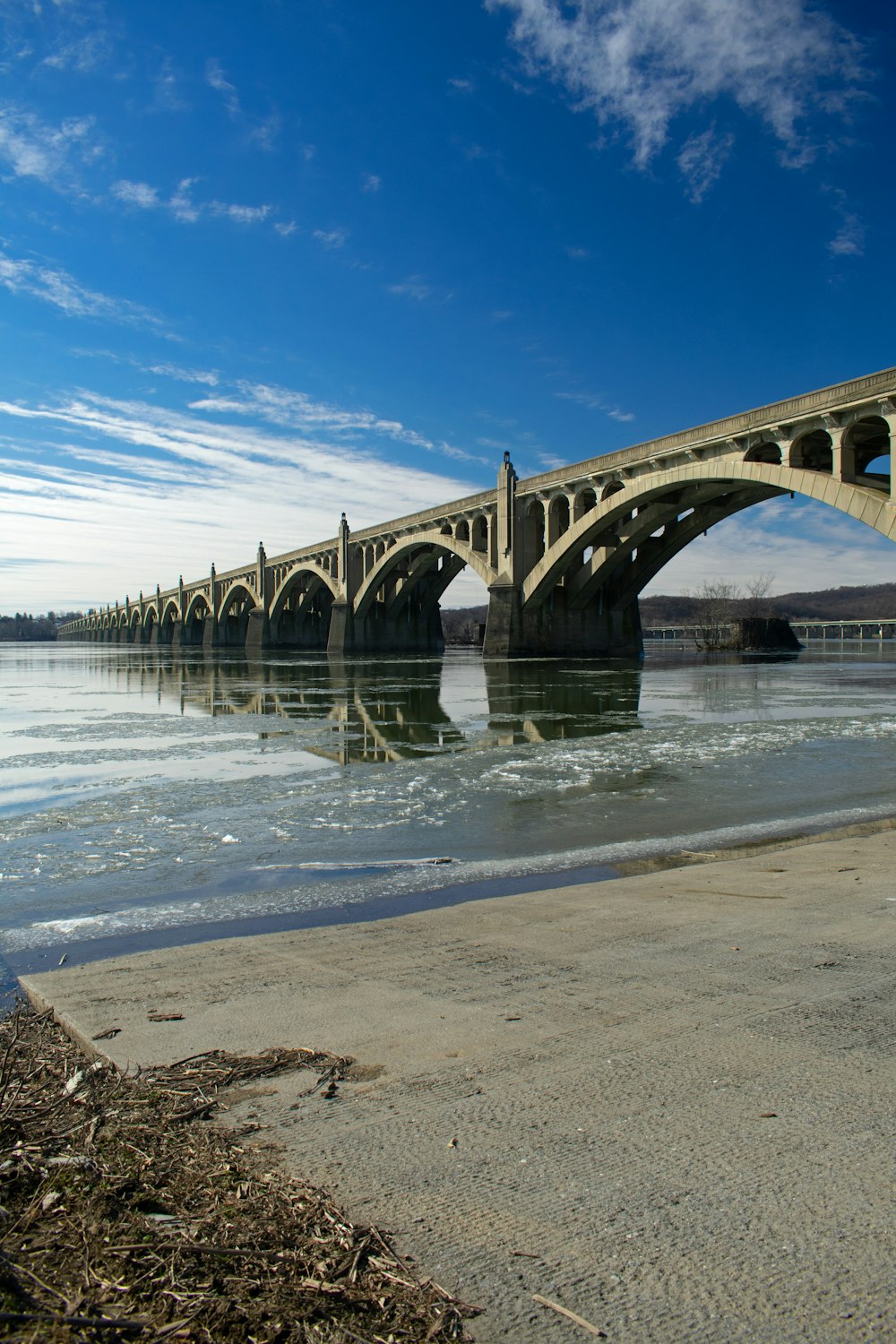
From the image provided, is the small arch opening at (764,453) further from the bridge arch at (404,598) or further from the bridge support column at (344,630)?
the bridge support column at (344,630)

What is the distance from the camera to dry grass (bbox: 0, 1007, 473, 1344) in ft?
5.38

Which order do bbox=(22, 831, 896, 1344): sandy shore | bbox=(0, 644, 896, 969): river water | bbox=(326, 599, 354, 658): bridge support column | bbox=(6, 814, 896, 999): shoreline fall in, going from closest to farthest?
bbox=(22, 831, 896, 1344): sandy shore
bbox=(6, 814, 896, 999): shoreline
bbox=(0, 644, 896, 969): river water
bbox=(326, 599, 354, 658): bridge support column

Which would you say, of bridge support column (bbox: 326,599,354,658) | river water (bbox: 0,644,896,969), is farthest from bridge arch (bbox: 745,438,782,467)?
bridge support column (bbox: 326,599,354,658)

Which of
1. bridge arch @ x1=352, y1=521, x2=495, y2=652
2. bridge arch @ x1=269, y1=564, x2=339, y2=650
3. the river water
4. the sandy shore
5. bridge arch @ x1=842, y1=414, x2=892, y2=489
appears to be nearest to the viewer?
the sandy shore

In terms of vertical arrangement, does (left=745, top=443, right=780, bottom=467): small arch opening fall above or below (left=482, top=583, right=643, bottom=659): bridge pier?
above

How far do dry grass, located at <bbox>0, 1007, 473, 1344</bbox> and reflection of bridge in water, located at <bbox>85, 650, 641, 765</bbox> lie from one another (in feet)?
30.5

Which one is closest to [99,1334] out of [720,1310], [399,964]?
[720,1310]

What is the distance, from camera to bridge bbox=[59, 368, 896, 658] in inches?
1131

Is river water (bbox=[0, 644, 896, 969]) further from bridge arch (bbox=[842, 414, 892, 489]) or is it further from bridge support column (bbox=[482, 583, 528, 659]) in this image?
bridge support column (bbox=[482, 583, 528, 659])

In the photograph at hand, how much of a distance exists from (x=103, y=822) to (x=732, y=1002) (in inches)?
249

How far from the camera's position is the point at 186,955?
13.9ft

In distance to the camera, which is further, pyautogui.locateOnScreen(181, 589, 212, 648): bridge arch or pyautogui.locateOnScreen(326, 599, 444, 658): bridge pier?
pyautogui.locateOnScreen(181, 589, 212, 648): bridge arch

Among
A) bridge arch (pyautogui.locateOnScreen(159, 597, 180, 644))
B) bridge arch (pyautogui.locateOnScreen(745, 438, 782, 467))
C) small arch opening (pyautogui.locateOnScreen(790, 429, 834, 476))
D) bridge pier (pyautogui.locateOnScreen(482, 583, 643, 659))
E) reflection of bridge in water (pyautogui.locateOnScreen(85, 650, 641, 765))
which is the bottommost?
reflection of bridge in water (pyautogui.locateOnScreen(85, 650, 641, 765))

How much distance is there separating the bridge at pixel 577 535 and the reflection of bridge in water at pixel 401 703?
8.81 m
